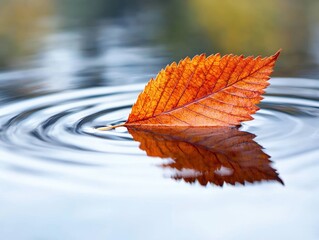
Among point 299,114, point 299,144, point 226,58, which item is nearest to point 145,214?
point 299,144

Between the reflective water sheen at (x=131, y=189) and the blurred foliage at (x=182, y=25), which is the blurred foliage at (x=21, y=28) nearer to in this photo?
the blurred foliage at (x=182, y=25)

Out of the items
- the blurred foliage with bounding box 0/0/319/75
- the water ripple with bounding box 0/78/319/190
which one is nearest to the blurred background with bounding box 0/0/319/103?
the blurred foliage with bounding box 0/0/319/75

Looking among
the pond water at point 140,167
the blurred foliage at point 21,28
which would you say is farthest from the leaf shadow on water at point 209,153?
the blurred foliage at point 21,28

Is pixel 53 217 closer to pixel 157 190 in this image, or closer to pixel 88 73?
pixel 157 190

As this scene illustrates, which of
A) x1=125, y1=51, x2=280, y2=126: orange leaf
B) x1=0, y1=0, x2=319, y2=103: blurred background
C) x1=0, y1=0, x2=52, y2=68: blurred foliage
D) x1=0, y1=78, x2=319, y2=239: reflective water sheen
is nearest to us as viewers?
x1=0, y1=78, x2=319, y2=239: reflective water sheen

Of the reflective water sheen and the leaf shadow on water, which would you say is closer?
the reflective water sheen

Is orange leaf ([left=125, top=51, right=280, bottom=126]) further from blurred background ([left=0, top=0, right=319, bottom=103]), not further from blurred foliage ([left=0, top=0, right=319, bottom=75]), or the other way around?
blurred foliage ([left=0, top=0, right=319, bottom=75])

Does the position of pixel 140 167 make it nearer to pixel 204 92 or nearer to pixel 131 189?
pixel 131 189
